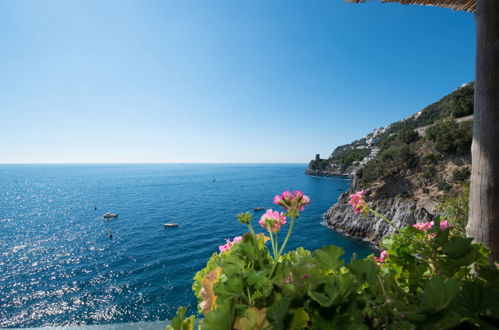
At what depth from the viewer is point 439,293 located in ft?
1.25

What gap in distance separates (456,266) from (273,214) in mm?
551

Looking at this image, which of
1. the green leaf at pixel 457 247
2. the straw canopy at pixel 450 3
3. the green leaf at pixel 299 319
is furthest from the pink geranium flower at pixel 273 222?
the straw canopy at pixel 450 3

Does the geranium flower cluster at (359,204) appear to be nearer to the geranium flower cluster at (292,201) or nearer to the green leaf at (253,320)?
the geranium flower cluster at (292,201)

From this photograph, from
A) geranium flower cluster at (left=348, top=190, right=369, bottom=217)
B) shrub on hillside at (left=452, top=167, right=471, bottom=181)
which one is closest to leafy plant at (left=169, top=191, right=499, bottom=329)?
geranium flower cluster at (left=348, top=190, right=369, bottom=217)

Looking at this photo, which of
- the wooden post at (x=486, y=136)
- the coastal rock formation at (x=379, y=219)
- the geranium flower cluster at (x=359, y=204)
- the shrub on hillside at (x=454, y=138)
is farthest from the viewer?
the shrub on hillside at (x=454, y=138)

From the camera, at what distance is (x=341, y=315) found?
449mm

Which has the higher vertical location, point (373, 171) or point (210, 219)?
point (373, 171)

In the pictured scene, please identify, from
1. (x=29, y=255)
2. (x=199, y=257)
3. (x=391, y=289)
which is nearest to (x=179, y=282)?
(x=199, y=257)

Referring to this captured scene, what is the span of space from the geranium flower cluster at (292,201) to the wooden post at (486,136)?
1090 millimetres

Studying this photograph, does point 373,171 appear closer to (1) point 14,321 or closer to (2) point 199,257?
(2) point 199,257

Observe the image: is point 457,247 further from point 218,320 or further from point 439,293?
point 218,320

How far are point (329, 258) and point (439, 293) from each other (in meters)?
0.25

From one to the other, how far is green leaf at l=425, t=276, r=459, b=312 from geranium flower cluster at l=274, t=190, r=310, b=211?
1.18 feet

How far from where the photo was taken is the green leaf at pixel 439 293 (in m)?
0.37
